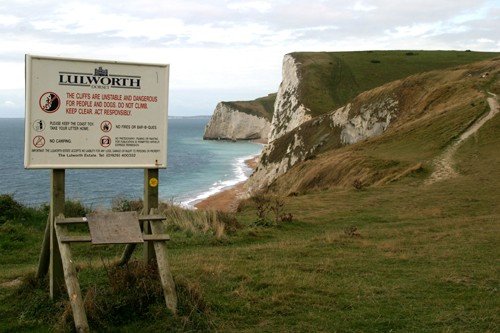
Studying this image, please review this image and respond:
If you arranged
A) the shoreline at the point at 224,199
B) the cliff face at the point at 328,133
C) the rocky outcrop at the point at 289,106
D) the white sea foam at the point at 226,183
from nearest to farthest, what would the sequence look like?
the shoreline at the point at 224,199 → the white sea foam at the point at 226,183 → the cliff face at the point at 328,133 → the rocky outcrop at the point at 289,106

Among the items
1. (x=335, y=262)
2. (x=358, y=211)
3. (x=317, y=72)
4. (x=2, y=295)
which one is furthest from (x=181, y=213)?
(x=317, y=72)

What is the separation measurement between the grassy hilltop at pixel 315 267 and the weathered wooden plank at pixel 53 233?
23 centimetres

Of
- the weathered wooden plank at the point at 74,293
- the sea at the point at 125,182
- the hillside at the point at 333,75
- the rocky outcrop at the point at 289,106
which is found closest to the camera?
the weathered wooden plank at the point at 74,293

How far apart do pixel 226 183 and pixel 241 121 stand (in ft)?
308

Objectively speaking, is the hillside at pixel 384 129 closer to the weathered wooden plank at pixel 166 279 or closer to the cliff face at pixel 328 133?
the cliff face at pixel 328 133

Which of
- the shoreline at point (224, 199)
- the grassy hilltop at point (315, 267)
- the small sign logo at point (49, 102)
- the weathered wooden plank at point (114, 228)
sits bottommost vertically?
the shoreline at point (224, 199)

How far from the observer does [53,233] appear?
272 inches

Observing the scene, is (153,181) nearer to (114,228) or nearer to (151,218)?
(151,218)

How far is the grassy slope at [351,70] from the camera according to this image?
257 ft

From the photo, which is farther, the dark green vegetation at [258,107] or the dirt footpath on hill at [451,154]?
the dark green vegetation at [258,107]

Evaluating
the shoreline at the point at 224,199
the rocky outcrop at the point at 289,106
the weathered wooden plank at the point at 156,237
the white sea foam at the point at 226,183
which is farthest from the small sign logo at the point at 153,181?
the rocky outcrop at the point at 289,106

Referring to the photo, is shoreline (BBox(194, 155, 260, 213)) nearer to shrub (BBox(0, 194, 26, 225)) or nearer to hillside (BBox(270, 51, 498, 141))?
hillside (BBox(270, 51, 498, 141))

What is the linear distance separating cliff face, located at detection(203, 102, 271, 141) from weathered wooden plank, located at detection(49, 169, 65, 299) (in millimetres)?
145296

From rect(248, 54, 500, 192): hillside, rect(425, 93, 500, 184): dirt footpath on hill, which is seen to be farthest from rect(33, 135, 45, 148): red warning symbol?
rect(248, 54, 500, 192): hillside
